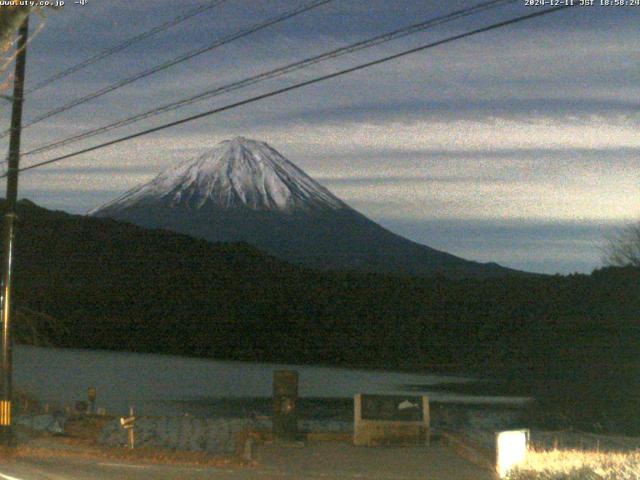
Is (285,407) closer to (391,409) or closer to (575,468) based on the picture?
(391,409)

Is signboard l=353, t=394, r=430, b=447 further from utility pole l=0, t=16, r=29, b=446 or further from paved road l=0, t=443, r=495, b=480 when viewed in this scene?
utility pole l=0, t=16, r=29, b=446

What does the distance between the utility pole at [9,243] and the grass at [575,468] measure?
35.8 feet

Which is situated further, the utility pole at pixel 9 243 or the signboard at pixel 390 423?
the signboard at pixel 390 423

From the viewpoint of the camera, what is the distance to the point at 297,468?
16.3 metres

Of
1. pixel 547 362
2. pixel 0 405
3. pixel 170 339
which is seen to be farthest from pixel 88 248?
pixel 0 405

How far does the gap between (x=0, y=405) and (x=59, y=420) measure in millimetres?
10960

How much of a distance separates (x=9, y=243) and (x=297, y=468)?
26.5ft

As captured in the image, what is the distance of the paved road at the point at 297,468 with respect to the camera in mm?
14500

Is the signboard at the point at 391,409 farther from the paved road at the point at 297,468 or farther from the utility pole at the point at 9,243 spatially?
the utility pole at the point at 9,243

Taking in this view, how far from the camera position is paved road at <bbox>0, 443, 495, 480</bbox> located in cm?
1450

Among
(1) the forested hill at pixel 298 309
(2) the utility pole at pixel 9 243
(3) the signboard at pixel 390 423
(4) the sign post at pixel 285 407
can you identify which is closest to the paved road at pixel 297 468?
A: (4) the sign post at pixel 285 407

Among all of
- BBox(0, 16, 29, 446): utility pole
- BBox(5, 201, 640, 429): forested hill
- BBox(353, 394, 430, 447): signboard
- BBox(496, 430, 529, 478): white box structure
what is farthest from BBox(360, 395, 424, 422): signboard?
BBox(5, 201, 640, 429): forested hill

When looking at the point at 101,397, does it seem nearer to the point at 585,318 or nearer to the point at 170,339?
the point at 585,318

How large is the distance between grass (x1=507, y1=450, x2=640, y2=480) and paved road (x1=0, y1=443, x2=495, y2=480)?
1.12 metres
